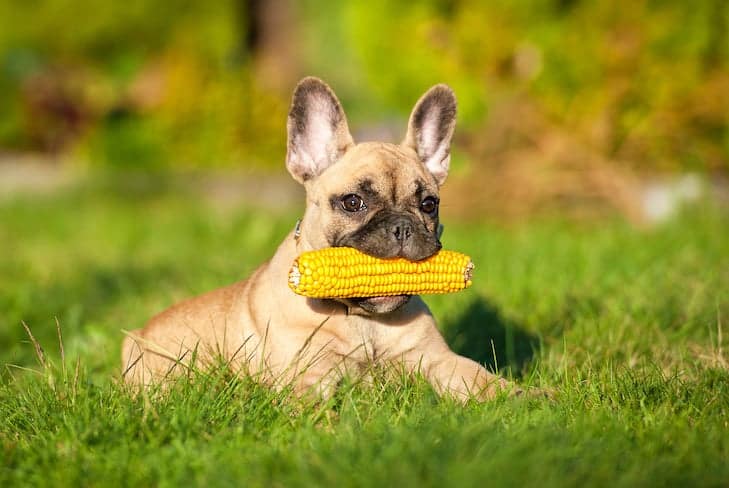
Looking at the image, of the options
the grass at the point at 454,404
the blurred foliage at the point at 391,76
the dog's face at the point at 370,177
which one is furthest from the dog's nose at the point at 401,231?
the blurred foliage at the point at 391,76

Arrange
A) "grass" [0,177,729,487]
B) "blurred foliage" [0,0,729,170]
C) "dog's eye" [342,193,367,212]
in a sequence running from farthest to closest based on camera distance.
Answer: "blurred foliage" [0,0,729,170] → "dog's eye" [342,193,367,212] → "grass" [0,177,729,487]

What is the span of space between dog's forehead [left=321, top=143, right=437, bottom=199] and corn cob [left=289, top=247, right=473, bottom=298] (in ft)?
1.11

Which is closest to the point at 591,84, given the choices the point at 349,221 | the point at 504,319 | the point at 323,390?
the point at 504,319

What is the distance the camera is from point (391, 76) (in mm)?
10188

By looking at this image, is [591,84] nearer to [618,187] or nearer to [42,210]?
[618,187]

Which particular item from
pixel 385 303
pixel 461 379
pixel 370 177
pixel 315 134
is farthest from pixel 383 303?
pixel 315 134

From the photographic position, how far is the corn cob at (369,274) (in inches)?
137

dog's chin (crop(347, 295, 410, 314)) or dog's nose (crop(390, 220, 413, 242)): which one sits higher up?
dog's nose (crop(390, 220, 413, 242))

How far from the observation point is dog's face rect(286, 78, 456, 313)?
3.69 meters

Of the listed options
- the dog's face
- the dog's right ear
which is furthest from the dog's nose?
the dog's right ear

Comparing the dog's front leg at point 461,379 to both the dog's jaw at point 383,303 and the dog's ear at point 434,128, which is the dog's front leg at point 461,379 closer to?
the dog's jaw at point 383,303

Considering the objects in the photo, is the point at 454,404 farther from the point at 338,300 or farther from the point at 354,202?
the point at 354,202

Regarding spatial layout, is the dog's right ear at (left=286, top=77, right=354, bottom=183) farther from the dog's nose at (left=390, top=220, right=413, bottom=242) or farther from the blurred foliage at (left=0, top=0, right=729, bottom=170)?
the blurred foliage at (left=0, top=0, right=729, bottom=170)

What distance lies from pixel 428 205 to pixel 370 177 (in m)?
0.30
